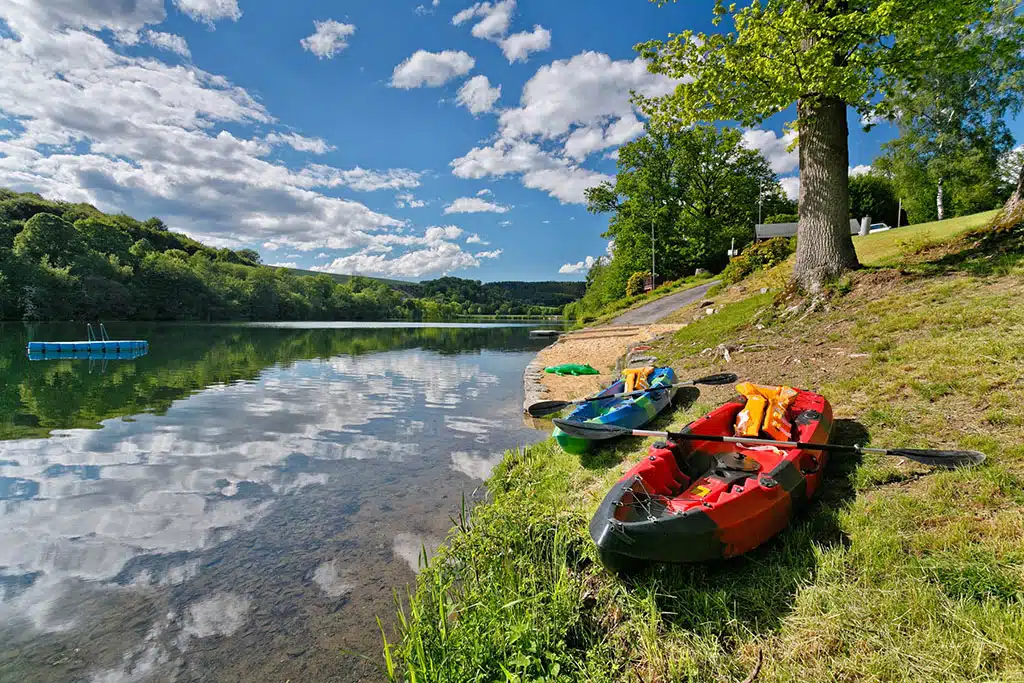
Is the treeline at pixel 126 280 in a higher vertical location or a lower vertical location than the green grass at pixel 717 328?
higher

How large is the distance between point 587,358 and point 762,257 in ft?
42.2

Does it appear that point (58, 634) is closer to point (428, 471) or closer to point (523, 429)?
point (428, 471)

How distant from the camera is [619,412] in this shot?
7691 millimetres

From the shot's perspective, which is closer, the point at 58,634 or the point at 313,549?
the point at 58,634

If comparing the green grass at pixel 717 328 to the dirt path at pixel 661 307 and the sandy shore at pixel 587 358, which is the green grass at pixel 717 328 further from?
the dirt path at pixel 661 307

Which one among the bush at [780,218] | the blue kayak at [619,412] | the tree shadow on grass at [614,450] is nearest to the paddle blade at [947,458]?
the tree shadow on grass at [614,450]

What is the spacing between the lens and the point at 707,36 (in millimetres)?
10297

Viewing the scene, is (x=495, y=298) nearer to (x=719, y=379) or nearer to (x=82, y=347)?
(x=82, y=347)

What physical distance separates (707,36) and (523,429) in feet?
32.7

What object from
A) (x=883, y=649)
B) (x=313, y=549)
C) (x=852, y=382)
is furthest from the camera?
(x=852, y=382)

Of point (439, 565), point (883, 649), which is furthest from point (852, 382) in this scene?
point (439, 565)

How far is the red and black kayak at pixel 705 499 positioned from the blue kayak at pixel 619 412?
73.9 inches

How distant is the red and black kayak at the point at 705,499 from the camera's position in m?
3.49

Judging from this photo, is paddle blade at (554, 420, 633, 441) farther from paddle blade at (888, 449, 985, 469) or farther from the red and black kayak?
paddle blade at (888, 449, 985, 469)
